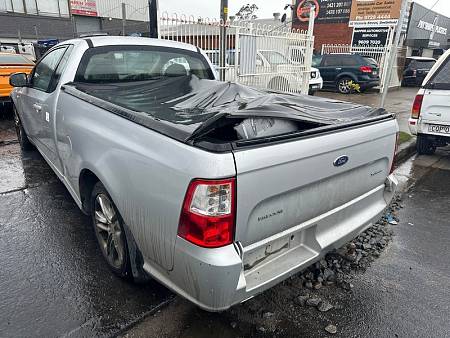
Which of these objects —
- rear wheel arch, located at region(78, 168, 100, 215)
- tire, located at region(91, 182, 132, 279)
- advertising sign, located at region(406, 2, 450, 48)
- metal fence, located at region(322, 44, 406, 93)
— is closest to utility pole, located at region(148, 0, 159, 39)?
rear wheel arch, located at region(78, 168, 100, 215)

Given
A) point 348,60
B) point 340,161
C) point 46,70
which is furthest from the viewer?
point 348,60

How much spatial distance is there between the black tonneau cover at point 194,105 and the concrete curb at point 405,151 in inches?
145

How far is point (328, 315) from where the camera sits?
7.88 ft

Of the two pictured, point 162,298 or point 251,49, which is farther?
point 251,49

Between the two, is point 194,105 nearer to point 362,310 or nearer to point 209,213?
point 209,213

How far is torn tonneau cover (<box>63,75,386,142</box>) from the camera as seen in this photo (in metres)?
1.98

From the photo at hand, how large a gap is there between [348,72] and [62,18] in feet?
94.2

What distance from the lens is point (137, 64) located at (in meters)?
3.76

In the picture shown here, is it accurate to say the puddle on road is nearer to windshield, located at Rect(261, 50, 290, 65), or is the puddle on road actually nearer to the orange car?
the orange car

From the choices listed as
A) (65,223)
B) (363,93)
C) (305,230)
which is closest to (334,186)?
(305,230)

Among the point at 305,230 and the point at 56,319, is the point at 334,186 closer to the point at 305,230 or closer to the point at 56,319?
the point at 305,230

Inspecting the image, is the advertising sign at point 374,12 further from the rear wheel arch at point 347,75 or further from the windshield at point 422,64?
the rear wheel arch at point 347,75

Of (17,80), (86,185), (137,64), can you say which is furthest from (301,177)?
(17,80)

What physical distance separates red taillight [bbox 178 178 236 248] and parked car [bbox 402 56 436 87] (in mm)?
21441
